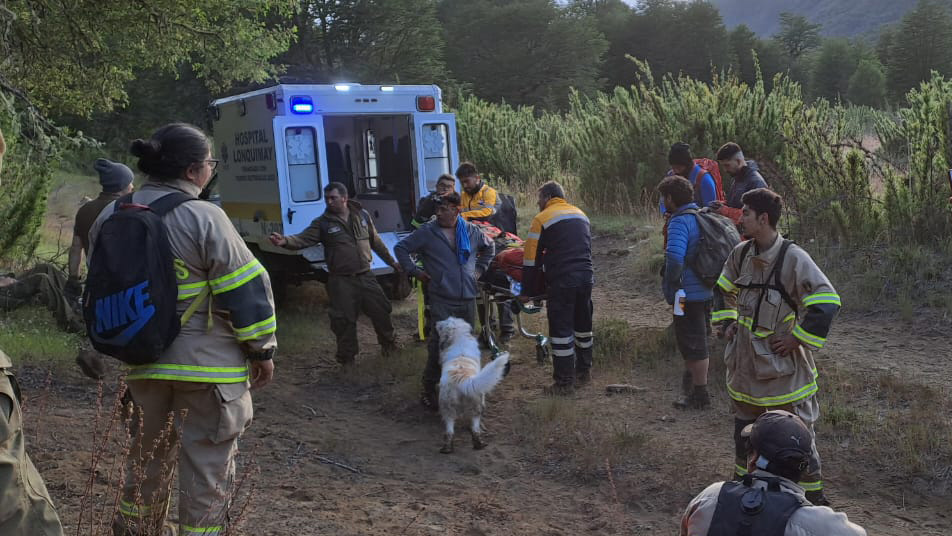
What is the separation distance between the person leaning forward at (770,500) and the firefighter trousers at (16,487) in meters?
1.83

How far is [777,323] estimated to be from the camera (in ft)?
13.8

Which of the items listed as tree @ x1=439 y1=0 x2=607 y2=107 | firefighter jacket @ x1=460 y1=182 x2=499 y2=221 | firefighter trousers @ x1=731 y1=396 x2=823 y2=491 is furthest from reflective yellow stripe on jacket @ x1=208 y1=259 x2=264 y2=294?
tree @ x1=439 y1=0 x2=607 y2=107

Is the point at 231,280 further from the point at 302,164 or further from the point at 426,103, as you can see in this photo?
the point at 426,103

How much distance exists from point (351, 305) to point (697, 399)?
10.9 feet

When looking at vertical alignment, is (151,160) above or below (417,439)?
above

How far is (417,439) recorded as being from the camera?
6.19m

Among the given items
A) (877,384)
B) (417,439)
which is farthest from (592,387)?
(877,384)

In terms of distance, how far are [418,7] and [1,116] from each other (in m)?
30.3

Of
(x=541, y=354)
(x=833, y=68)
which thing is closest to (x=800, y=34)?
(x=833, y=68)

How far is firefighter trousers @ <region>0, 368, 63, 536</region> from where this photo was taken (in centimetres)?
210

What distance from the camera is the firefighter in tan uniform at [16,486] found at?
6.89ft

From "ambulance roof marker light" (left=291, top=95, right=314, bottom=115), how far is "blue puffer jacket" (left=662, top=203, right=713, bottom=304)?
4.84 metres

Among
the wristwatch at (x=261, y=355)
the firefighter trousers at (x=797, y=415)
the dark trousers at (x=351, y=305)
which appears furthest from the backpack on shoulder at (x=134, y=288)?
the dark trousers at (x=351, y=305)

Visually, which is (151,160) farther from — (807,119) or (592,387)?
(807,119)
